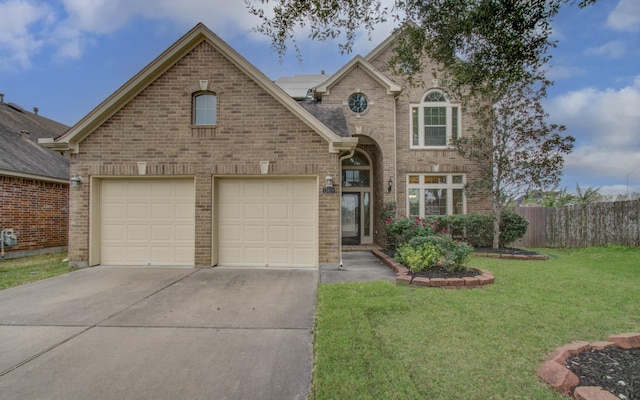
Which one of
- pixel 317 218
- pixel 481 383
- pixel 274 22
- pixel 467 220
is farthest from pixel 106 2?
pixel 467 220

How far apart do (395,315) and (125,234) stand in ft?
24.0

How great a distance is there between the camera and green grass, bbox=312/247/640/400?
285cm

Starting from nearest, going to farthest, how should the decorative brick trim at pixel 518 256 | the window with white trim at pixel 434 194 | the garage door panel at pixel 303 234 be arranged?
the garage door panel at pixel 303 234 → the decorative brick trim at pixel 518 256 → the window with white trim at pixel 434 194

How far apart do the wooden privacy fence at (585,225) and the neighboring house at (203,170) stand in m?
10.0

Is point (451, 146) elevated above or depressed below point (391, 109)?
below

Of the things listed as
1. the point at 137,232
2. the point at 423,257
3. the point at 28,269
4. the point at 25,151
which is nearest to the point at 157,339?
the point at 423,257

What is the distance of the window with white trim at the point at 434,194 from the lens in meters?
12.9

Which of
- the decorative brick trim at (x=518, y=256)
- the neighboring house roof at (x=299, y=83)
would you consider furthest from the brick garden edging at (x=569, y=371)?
the neighboring house roof at (x=299, y=83)

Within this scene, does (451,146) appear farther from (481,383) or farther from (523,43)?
(481,383)

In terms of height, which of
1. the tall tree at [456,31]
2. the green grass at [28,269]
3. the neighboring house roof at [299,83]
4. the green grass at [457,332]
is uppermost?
the neighboring house roof at [299,83]

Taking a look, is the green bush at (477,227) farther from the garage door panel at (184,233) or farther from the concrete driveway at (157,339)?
the concrete driveway at (157,339)

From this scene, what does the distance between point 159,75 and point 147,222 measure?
3.80m

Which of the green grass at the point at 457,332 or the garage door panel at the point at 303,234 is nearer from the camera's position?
the green grass at the point at 457,332

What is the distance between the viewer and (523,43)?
3969mm
